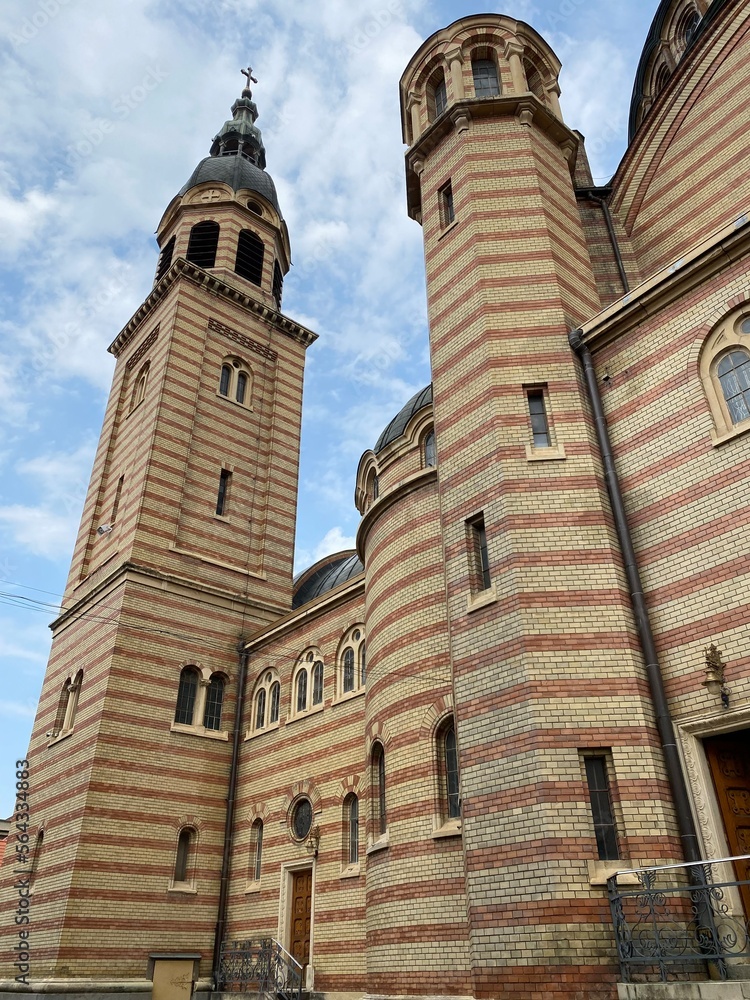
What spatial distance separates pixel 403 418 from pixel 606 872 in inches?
464

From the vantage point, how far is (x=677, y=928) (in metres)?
8.34

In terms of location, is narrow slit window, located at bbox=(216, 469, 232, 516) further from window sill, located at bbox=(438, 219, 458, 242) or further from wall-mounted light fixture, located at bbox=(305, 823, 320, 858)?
window sill, located at bbox=(438, 219, 458, 242)

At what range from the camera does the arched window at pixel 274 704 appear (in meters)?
21.8

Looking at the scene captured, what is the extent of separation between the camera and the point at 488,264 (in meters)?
13.8

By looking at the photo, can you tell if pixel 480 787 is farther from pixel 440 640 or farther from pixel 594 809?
pixel 440 640

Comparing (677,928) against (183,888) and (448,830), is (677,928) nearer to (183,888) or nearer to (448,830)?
(448,830)

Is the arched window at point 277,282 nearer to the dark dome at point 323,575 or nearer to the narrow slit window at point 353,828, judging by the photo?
the dark dome at point 323,575

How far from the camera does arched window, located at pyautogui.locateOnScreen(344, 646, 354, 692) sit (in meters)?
19.4

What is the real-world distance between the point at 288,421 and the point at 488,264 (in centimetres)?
1690

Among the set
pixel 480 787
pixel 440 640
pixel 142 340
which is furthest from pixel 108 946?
pixel 142 340

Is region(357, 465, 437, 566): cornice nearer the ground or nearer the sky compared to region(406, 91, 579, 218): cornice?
nearer the ground

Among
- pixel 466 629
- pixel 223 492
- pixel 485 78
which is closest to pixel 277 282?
pixel 223 492

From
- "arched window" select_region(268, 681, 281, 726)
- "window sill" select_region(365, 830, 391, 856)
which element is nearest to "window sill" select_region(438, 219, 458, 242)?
"window sill" select_region(365, 830, 391, 856)

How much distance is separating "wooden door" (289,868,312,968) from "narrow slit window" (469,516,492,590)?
10319 millimetres
